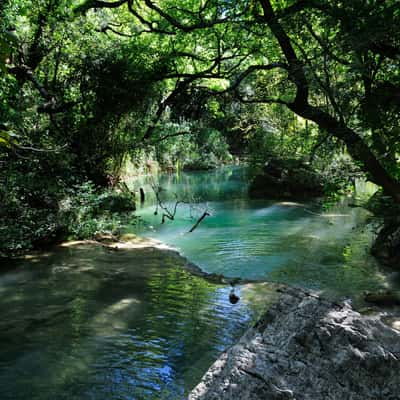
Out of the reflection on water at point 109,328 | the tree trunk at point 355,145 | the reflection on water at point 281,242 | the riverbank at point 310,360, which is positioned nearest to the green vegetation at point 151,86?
the tree trunk at point 355,145

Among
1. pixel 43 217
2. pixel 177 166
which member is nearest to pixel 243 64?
pixel 43 217

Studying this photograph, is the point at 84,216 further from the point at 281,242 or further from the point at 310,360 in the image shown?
the point at 310,360

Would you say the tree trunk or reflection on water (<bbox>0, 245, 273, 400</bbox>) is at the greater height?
the tree trunk

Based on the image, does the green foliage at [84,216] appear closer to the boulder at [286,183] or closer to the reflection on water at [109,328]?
the reflection on water at [109,328]

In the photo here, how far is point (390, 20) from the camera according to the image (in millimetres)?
4039

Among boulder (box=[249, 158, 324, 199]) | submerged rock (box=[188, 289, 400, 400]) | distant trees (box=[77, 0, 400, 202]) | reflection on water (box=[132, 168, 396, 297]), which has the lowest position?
reflection on water (box=[132, 168, 396, 297])

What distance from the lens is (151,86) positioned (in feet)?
41.1

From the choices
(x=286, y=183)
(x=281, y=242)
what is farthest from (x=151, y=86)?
(x=286, y=183)

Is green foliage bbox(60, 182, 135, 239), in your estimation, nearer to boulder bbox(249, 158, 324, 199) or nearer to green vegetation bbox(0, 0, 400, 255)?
green vegetation bbox(0, 0, 400, 255)

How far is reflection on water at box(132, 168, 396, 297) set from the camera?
312 inches

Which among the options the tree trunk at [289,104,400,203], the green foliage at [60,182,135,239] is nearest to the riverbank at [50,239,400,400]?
the tree trunk at [289,104,400,203]

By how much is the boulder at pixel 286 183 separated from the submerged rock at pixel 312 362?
52.9 ft

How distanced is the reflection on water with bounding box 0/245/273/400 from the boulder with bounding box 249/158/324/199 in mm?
11586

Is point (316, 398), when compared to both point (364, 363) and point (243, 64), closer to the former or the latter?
point (364, 363)
